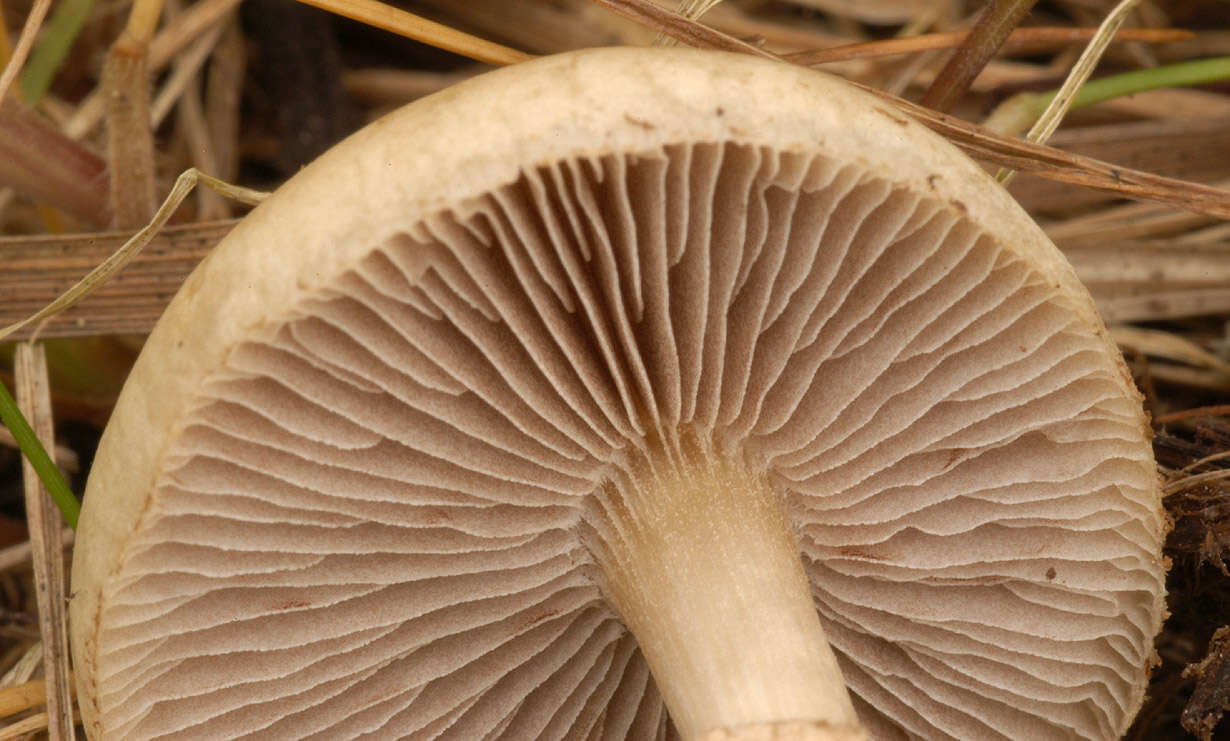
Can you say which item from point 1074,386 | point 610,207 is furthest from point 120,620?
point 1074,386

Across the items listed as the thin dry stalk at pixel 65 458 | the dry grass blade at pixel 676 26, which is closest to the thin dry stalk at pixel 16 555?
the thin dry stalk at pixel 65 458

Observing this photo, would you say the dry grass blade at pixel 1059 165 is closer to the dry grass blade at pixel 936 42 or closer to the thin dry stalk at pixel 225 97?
the dry grass blade at pixel 936 42

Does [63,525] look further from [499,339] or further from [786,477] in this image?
[786,477]

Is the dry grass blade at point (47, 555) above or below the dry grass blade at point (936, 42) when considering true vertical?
below

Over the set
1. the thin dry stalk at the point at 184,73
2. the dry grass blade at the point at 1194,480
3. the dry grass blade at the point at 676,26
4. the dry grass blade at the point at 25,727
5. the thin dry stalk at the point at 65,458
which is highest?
the thin dry stalk at the point at 184,73

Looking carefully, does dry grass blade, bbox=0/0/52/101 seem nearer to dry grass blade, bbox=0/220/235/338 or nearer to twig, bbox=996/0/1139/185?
dry grass blade, bbox=0/220/235/338
